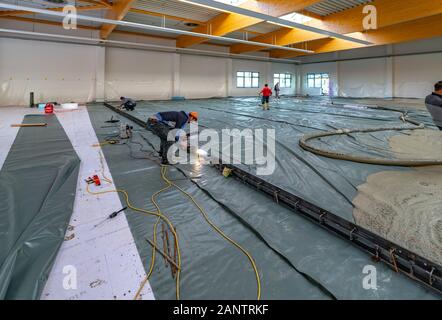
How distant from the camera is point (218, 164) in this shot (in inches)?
133

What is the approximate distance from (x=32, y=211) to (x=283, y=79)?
19.6m

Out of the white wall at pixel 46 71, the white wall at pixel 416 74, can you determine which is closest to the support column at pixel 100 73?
the white wall at pixel 46 71

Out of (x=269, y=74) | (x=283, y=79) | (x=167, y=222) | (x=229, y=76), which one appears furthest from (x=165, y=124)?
(x=283, y=79)

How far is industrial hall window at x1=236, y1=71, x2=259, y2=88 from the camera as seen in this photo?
17.1m

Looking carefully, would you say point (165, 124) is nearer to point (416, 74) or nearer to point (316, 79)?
point (416, 74)

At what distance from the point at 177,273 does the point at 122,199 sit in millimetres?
1272

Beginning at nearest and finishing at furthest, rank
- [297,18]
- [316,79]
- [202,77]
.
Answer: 1. [297,18]
2. [202,77]
3. [316,79]

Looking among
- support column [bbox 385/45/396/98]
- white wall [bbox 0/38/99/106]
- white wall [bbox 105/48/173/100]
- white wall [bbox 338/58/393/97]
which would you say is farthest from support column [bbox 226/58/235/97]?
support column [bbox 385/45/396/98]

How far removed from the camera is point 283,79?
19.5m

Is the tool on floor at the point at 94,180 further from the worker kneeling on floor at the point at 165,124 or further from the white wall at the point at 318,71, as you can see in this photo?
the white wall at the point at 318,71

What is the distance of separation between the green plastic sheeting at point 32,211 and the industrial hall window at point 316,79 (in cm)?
1798
